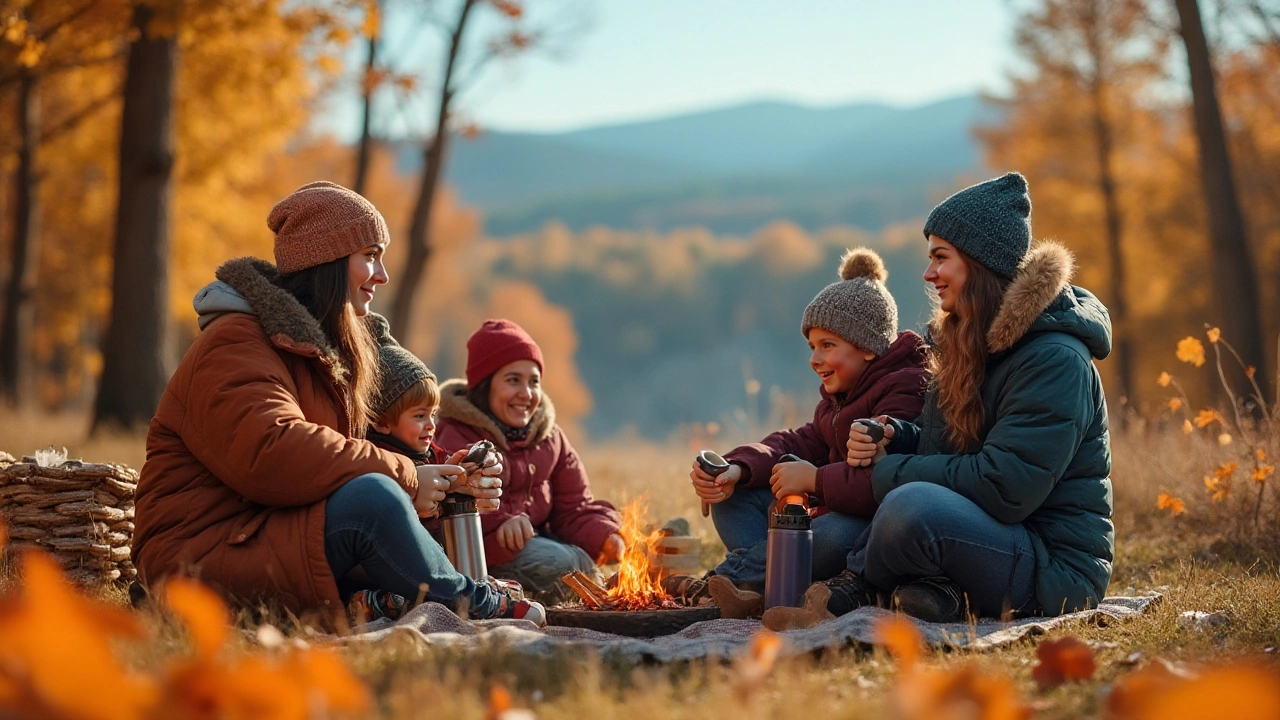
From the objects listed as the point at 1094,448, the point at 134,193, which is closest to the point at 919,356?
the point at 1094,448

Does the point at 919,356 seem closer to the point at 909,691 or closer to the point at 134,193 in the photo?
the point at 909,691

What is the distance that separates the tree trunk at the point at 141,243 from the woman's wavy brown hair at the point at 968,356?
7584mm

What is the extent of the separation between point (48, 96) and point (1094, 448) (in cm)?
1727

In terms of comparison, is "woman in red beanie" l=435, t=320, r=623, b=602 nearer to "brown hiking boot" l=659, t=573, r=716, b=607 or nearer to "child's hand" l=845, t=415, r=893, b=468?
"brown hiking boot" l=659, t=573, r=716, b=607

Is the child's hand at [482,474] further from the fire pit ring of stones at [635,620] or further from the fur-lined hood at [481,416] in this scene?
the fur-lined hood at [481,416]

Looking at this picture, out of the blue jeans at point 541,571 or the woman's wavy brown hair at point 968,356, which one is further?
the blue jeans at point 541,571

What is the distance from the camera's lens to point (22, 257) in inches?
577

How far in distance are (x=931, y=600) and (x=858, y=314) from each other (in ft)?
4.39

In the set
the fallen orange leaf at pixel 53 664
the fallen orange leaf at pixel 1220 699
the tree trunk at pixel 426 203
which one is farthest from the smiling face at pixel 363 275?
the tree trunk at pixel 426 203

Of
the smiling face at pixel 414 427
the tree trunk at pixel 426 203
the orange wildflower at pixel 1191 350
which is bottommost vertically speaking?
the smiling face at pixel 414 427

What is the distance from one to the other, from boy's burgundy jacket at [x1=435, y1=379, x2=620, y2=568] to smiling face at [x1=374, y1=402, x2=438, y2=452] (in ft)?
1.76

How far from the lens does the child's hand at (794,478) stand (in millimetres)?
4781

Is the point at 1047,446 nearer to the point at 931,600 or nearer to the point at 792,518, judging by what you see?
the point at 931,600

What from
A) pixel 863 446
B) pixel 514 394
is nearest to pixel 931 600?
pixel 863 446
